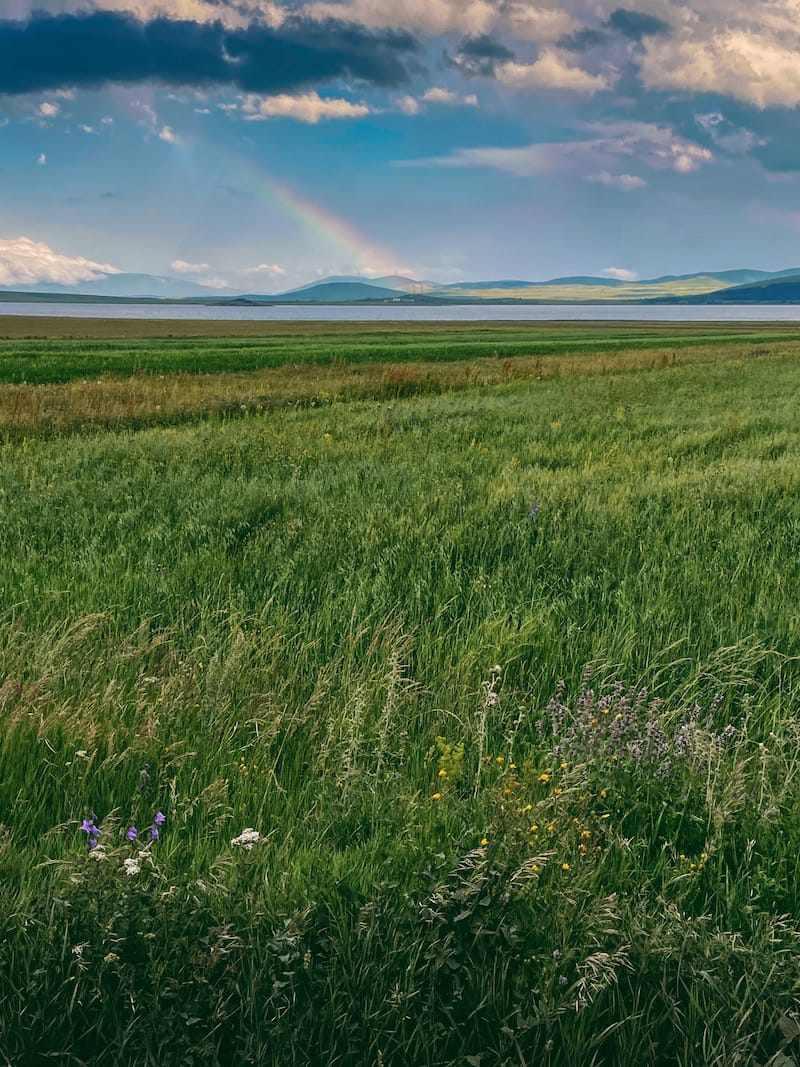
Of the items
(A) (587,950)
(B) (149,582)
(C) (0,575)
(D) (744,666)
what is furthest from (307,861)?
(C) (0,575)

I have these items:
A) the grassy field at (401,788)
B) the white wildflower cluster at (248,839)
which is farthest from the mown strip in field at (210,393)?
the white wildflower cluster at (248,839)

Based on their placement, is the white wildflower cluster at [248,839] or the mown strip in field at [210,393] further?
the mown strip in field at [210,393]

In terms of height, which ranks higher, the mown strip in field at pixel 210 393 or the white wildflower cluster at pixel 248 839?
the mown strip in field at pixel 210 393

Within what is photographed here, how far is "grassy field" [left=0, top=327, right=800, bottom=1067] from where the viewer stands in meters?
2.09

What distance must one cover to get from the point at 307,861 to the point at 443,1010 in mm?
628

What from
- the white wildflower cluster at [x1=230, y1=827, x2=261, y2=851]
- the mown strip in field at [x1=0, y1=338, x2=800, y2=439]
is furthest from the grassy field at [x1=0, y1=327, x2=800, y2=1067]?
the mown strip in field at [x1=0, y1=338, x2=800, y2=439]

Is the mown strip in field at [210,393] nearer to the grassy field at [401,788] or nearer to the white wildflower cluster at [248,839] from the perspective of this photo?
the grassy field at [401,788]

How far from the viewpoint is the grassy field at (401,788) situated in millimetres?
2094

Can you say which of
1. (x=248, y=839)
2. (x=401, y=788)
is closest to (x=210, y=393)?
(x=401, y=788)

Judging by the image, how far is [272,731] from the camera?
339 cm

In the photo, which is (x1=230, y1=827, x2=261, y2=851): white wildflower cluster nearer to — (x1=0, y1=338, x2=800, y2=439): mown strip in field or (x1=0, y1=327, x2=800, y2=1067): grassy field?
(x1=0, y1=327, x2=800, y2=1067): grassy field

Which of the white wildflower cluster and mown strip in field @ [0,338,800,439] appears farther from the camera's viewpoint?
mown strip in field @ [0,338,800,439]

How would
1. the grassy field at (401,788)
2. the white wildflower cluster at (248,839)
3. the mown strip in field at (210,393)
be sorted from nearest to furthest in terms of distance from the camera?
1. the grassy field at (401,788)
2. the white wildflower cluster at (248,839)
3. the mown strip in field at (210,393)

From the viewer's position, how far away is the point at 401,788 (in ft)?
9.91
